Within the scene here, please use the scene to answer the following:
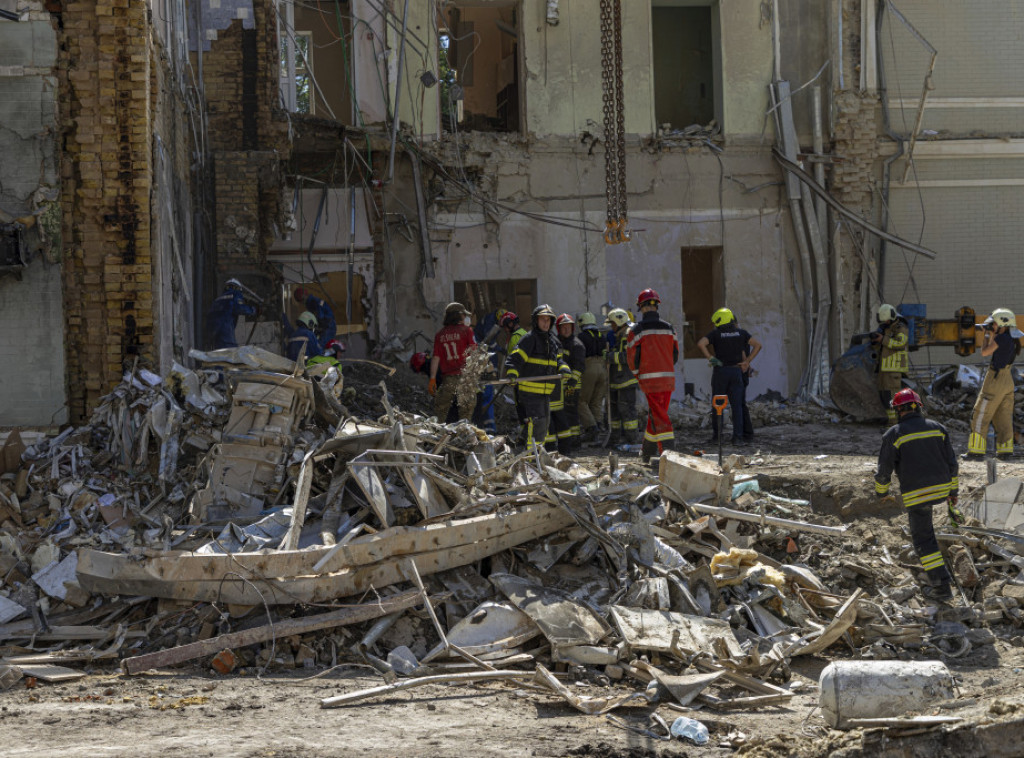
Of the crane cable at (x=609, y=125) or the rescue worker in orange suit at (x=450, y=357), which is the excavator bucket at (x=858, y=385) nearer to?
the crane cable at (x=609, y=125)

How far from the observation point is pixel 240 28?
16.1 metres

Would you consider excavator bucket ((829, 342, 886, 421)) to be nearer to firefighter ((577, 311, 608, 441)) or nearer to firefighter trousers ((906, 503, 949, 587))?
firefighter ((577, 311, 608, 441))

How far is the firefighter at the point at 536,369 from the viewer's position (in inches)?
475

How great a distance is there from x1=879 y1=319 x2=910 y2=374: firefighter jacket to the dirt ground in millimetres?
7806

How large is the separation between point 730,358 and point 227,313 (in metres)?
5.92

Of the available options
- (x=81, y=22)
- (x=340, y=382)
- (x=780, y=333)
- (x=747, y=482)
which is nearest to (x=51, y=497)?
(x=340, y=382)

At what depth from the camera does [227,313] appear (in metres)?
13.0

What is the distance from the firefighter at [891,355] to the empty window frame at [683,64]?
6.88 metres

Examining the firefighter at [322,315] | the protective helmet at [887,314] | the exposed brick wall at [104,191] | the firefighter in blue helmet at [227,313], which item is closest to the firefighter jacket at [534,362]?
the firefighter in blue helmet at [227,313]

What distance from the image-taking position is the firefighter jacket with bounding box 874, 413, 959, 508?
857cm

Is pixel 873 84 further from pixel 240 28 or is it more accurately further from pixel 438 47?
pixel 240 28

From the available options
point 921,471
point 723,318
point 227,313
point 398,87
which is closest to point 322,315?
point 227,313

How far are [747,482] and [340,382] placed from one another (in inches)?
149

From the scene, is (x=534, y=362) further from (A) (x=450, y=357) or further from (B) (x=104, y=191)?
(B) (x=104, y=191)
